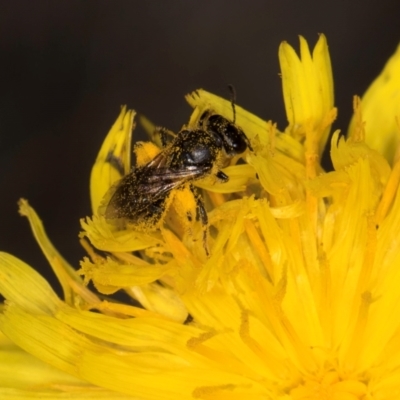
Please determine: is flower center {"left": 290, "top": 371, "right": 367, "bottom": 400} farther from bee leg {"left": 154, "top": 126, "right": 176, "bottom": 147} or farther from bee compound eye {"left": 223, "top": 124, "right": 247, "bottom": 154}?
bee leg {"left": 154, "top": 126, "right": 176, "bottom": 147}

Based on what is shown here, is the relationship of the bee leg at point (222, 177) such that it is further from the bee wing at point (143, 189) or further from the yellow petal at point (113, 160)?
the yellow petal at point (113, 160)

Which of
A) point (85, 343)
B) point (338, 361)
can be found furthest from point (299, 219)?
point (85, 343)

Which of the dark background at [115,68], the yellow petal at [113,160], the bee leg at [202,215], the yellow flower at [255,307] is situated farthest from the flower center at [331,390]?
the dark background at [115,68]

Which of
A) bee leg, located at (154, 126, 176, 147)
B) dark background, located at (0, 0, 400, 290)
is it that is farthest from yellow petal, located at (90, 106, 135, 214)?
dark background, located at (0, 0, 400, 290)

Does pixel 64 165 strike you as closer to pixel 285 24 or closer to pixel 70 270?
pixel 285 24

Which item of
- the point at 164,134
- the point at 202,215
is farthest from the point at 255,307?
the point at 164,134
